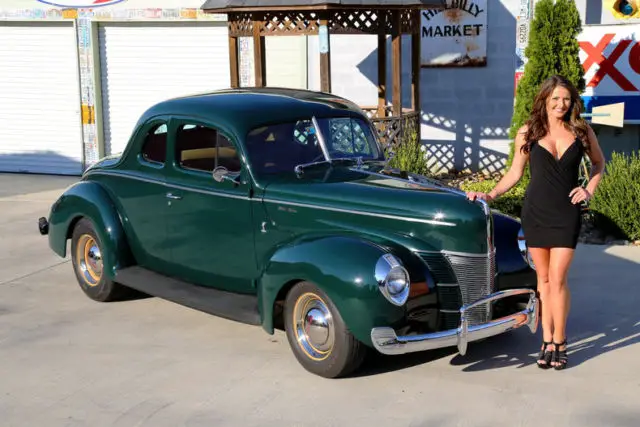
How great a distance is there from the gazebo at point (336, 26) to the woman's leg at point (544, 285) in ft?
19.7

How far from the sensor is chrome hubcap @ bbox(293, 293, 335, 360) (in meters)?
6.06

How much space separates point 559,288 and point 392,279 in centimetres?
120

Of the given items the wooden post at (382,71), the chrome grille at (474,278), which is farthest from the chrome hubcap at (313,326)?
the wooden post at (382,71)

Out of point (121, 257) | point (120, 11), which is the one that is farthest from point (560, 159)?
point (120, 11)

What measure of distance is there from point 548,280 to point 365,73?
8.65 meters

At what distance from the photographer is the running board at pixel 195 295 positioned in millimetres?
6547

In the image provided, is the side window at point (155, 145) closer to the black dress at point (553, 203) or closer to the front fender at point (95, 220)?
the front fender at point (95, 220)

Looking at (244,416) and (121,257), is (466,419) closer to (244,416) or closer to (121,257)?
(244,416)

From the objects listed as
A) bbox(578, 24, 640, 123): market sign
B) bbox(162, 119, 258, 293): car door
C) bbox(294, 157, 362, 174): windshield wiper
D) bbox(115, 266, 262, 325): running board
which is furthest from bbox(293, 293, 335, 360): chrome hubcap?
bbox(578, 24, 640, 123): market sign

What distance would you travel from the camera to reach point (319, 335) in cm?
612

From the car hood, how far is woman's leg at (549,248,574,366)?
18.8 inches

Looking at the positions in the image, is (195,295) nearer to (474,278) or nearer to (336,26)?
(474,278)

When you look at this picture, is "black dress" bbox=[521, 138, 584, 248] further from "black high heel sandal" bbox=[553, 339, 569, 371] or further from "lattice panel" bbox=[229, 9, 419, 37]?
"lattice panel" bbox=[229, 9, 419, 37]

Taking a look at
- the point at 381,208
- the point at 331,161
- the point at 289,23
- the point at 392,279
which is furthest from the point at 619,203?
the point at 392,279
